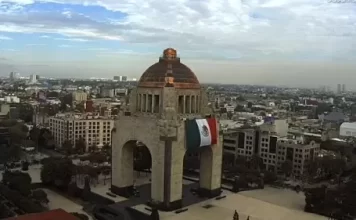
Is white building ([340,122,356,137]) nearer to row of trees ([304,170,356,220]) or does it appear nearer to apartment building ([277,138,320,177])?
apartment building ([277,138,320,177])

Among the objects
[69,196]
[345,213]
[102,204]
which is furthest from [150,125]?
[345,213]

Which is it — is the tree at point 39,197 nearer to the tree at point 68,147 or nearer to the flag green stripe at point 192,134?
the flag green stripe at point 192,134

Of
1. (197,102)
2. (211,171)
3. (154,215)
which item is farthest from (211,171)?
(154,215)

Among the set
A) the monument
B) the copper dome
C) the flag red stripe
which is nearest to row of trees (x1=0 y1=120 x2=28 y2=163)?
the monument

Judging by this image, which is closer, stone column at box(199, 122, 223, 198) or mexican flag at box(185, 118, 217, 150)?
mexican flag at box(185, 118, 217, 150)

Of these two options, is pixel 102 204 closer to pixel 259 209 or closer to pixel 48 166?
pixel 48 166

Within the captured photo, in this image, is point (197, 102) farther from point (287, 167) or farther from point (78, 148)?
point (78, 148)
